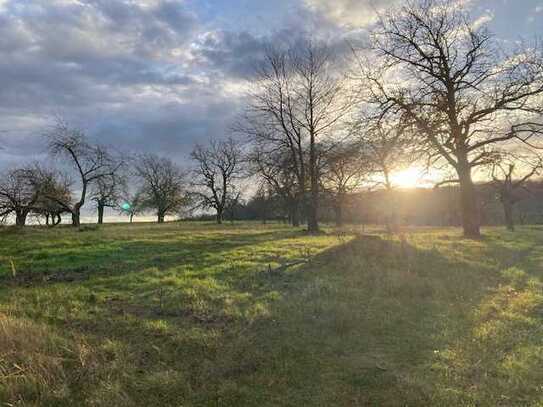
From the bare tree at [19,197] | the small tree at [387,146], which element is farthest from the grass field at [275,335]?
the bare tree at [19,197]

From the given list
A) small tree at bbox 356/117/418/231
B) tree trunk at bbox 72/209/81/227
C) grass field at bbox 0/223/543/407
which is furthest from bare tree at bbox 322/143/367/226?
tree trunk at bbox 72/209/81/227

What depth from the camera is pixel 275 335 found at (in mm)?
7258

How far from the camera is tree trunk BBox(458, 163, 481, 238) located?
80.8 feet

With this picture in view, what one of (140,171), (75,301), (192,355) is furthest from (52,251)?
(140,171)

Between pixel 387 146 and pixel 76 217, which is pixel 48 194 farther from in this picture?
pixel 387 146

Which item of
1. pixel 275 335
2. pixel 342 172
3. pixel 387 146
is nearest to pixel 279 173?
pixel 342 172

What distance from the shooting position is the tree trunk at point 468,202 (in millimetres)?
24625

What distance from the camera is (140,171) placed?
Answer: 78.0 m

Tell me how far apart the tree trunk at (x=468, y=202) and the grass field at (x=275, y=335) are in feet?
37.4

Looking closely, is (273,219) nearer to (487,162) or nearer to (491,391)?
(487,162)

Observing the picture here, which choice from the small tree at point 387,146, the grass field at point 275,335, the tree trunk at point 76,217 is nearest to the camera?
the grass field at point 275,335

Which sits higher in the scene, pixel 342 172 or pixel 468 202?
pixel 342 172

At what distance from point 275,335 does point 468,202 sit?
2128cm

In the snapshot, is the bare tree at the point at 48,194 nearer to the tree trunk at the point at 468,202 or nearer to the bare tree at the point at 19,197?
the bare tree at the point at 19,197
